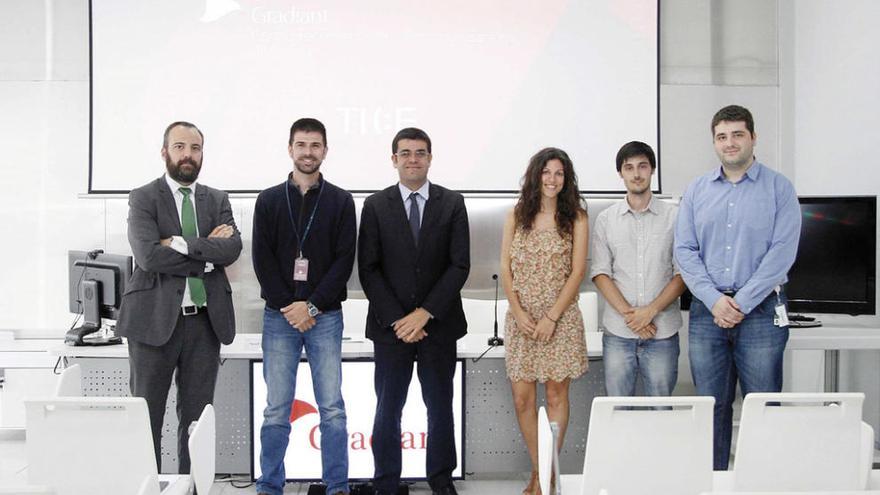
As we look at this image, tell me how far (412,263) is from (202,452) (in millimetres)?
1482

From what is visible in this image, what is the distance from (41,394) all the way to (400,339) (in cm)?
338

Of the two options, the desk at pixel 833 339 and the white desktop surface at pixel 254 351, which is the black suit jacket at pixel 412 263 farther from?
the desk at pixel 833 339

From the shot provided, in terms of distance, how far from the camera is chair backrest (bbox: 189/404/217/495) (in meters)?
2.03

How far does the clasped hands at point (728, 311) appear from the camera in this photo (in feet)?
10.1

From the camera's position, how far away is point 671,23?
5.59m

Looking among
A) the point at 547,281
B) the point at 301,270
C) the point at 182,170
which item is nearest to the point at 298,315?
the point at 301,270

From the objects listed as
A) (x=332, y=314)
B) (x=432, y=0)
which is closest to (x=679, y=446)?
(x=332, y=314)

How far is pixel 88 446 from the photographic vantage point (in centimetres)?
202

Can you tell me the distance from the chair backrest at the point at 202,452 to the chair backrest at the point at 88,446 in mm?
107

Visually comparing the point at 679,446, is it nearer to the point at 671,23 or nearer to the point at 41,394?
the point at 671,23

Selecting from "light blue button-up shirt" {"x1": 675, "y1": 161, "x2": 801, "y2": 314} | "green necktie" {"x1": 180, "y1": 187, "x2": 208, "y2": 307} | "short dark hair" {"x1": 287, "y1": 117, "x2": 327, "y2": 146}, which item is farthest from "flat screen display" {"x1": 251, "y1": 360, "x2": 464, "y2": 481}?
"light blue button-up shirt" {"x1": 675, "y1": 161, "x2": 801, "y2": 314}

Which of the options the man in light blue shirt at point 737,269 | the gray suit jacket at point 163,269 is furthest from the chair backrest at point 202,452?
the man in light blue shirt at point 737,269

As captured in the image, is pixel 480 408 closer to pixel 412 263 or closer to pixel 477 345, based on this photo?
pixel 477 345

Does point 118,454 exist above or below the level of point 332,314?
below
